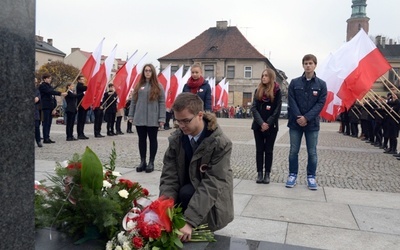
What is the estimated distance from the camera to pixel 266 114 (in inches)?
249

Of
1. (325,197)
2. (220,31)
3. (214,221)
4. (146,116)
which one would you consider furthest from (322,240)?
(220,31)

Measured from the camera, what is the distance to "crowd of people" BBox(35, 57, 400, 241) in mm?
3227

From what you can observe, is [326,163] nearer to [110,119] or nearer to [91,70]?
[91,70]

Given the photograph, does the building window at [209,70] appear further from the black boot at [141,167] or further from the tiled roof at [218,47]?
the black boot at [141,167]

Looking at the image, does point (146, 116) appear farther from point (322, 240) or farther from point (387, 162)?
point (387, 162)

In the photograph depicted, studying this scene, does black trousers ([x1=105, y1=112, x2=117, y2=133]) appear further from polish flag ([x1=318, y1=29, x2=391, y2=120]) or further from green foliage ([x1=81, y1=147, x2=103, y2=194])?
green foliage ([x1=81, y1=147, x2=103, y2=194])

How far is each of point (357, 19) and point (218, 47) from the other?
35165 mm

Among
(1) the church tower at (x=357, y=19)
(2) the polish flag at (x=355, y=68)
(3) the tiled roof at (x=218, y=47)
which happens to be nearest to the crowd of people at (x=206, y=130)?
(2) the polish flag at (x=355, y=68)

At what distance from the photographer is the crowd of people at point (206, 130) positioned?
3227 millimetres

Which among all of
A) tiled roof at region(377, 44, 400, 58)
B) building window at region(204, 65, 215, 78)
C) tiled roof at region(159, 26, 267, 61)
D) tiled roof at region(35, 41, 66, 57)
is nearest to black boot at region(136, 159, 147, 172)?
tiled roof at region(159, 26, 267, 61)

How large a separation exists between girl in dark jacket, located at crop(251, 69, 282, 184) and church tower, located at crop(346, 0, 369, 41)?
251 feet

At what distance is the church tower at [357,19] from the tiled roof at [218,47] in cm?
3023

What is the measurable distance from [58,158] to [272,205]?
5346mm

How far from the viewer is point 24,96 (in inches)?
85.1
